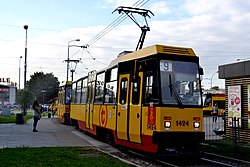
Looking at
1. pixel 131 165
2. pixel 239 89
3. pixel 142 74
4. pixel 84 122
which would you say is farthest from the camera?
pixel 84 122

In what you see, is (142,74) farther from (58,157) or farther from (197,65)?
(58,157)

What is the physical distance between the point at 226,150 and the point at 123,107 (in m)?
4.50

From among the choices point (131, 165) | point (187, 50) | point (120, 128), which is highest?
point (187, 50)

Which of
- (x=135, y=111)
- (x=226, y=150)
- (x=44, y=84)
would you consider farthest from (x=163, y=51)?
(x=44, y=84)

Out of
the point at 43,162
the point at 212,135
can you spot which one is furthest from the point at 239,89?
the point at 43,162

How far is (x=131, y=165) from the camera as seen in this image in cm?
1104

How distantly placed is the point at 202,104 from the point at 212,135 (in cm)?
693

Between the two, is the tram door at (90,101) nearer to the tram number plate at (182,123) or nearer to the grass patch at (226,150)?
the grass patch at (226,150)

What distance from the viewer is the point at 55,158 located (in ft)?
38.7

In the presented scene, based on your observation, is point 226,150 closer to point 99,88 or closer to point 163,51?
point 163,51

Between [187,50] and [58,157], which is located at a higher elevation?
[187,50]

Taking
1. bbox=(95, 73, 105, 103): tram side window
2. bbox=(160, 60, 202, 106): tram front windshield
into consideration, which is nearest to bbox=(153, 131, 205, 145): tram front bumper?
bbox=(160, 60, 202, 106): tram front windshield

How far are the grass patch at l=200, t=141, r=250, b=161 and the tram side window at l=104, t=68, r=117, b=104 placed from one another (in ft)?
13.6

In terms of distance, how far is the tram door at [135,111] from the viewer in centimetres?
1249
